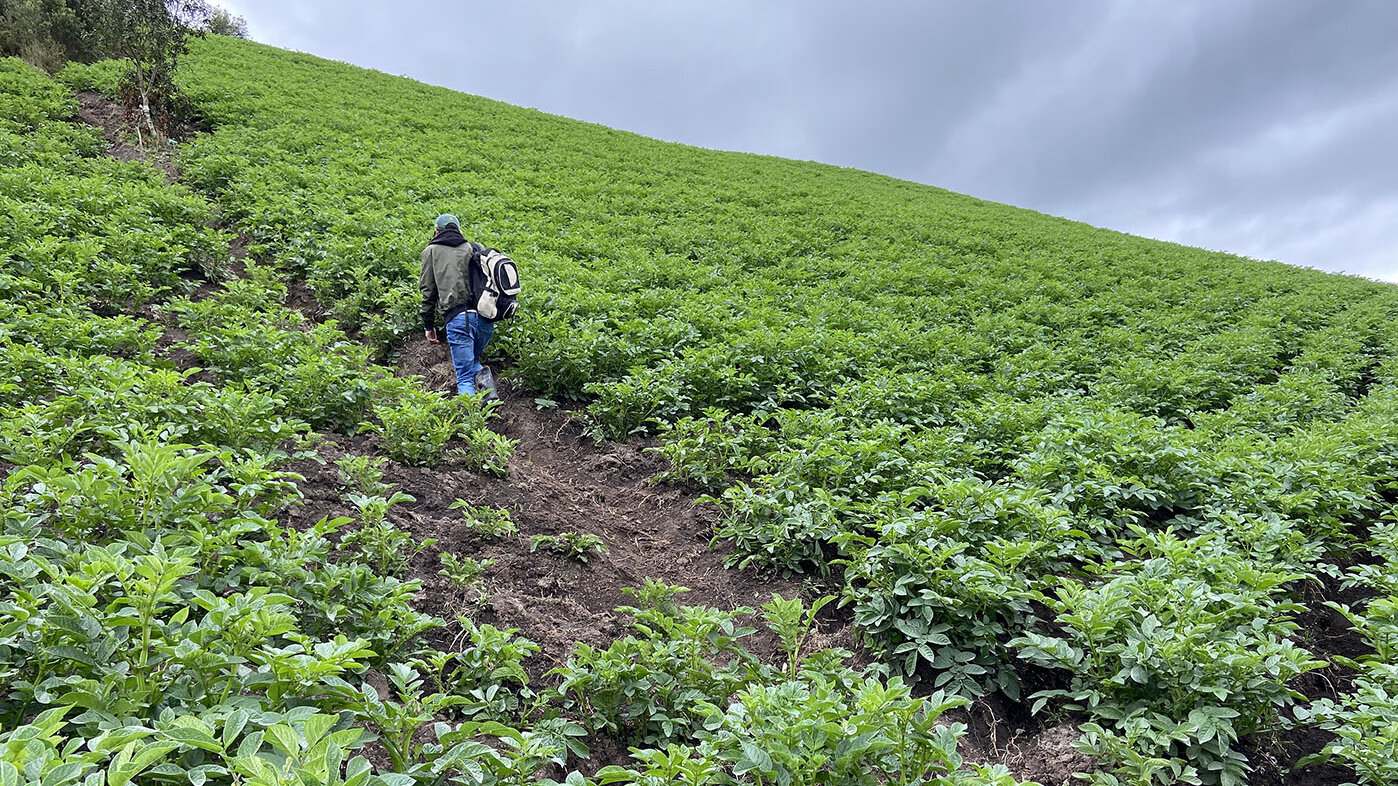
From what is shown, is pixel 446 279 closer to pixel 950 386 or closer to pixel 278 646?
pixel 278 646

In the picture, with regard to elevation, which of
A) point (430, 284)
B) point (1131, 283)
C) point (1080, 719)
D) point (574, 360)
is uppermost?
point (1131, 283)

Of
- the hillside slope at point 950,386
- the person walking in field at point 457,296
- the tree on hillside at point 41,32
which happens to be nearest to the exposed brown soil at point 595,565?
the hillside slope at point 950,386

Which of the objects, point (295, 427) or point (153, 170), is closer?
point (295, 427)

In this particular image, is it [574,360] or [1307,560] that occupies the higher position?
[574,360]

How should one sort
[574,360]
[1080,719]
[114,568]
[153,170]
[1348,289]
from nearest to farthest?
[114,568] → [1080,719] → [574,360] → [153,170] → [1348,289]

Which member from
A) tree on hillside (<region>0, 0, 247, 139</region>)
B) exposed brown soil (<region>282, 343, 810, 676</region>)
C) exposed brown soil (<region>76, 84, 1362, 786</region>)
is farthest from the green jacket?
tree on hillside (<region>0, 0, 247, 139</region>)

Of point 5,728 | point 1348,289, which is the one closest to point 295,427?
point 5,728

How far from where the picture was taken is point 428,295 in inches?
290

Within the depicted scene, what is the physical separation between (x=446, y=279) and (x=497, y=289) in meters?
0.64

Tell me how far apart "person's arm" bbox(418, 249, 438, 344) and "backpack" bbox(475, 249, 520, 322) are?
65cm

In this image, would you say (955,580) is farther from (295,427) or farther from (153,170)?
(153,170)

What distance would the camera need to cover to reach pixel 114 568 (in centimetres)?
211

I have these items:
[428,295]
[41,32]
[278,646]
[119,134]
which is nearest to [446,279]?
[428,295]

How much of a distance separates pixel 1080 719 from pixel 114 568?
4.12 m
